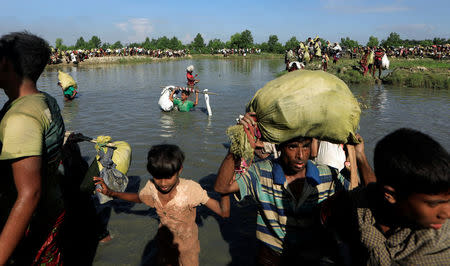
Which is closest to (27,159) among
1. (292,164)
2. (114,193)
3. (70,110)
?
(114,193)

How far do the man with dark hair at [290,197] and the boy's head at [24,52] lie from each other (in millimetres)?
1273

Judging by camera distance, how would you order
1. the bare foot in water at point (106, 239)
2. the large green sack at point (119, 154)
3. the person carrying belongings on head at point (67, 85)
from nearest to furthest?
the large green sack at point (119, 154), the bare foot in water at point (106, 239), the person carrying belongings on head at point (67, 85)

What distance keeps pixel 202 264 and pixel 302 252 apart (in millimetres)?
1615

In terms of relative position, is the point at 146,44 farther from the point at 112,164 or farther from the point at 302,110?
the point at 302,110

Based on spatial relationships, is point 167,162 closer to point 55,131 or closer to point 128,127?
point 55,131

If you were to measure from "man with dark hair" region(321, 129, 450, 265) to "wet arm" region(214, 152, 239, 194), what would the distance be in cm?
74

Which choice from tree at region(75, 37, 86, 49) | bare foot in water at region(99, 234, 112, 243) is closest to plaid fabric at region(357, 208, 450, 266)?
bare foot in water at region(99, 234, 112, 243)

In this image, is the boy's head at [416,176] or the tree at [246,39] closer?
the boy's head at [416,176]

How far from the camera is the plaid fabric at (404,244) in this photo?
1197 mm

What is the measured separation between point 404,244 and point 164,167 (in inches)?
61.4

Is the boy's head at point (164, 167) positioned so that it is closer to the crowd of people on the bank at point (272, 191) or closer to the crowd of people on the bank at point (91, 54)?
the crowd of people on the bank at point (272, 191)

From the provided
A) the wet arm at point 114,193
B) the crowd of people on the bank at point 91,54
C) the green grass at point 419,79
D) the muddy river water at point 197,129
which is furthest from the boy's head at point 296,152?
the crowd of people on the bank at point 91,54

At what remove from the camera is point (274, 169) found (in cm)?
189

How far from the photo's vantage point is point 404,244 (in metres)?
1.28
